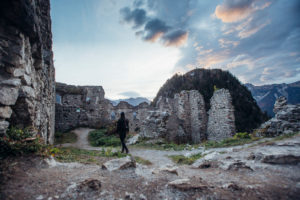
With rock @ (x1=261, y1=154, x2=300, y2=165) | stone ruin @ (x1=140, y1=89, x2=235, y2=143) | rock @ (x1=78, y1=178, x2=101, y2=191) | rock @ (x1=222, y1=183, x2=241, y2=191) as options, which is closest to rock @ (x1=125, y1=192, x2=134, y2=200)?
rock @ (x1=78, y1=178, x2=101, y2=191)

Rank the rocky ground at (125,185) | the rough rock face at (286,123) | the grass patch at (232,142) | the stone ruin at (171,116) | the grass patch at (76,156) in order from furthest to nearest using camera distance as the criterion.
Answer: the stone ruin at (171,116) → the rough rock face at (286,123) → the grass patch at (232,142) → the grass patch at (76,156) → the rocky ground at (125,185)

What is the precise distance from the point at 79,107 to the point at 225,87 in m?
39.4

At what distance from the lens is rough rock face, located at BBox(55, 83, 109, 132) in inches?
565

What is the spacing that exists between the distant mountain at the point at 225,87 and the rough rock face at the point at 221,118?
75.5ft

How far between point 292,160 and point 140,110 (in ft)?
71.0

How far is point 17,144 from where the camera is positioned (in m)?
2.46

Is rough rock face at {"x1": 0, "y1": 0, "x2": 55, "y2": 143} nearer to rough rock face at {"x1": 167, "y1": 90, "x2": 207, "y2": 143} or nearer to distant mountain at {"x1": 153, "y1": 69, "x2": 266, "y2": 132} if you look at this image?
rough rock face at {"x1": 167, "y1": 90, "x2": 207, "y2": 143}

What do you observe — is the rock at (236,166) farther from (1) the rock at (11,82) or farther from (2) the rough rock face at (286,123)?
(2) the rough rock face at (286,123)

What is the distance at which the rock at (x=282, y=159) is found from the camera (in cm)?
305

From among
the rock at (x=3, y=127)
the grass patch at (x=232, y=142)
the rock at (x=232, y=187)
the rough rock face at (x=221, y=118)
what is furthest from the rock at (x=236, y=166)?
the rough rock face at (x=221, y=118)

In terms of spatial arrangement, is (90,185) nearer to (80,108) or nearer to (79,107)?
(80,108)

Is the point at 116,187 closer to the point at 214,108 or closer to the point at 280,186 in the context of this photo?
the point at 280,186

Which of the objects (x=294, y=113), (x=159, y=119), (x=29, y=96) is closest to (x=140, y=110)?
(x=159, y=119)

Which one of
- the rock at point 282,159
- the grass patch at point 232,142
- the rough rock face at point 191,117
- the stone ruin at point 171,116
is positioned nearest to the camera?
the rock at point 282,159
